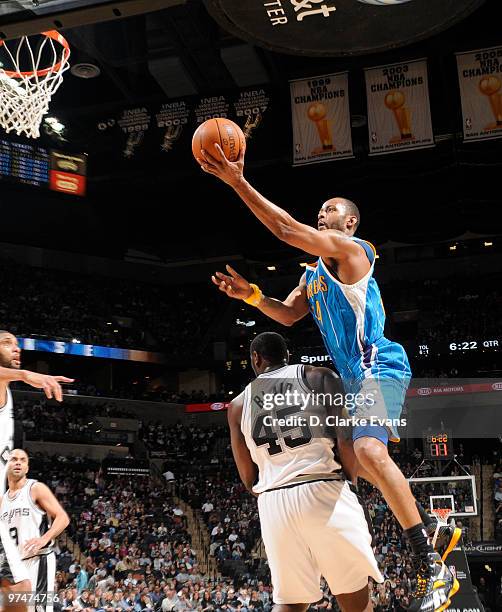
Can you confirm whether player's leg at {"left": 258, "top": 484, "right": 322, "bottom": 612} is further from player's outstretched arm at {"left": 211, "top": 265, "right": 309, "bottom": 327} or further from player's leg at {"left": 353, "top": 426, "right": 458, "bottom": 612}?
player's outstretched arm at {"left": 211, "top": 265, "right": 309, "bottom": 327}

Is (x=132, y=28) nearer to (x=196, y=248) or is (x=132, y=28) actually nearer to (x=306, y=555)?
(x=196, y=248)

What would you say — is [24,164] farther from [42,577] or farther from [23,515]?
[42,577]

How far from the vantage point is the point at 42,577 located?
6309mm

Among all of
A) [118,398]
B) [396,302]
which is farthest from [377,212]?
[118,398]

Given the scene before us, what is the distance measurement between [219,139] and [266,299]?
1.33 meters

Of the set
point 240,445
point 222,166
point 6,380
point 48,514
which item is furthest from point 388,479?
point 48,514

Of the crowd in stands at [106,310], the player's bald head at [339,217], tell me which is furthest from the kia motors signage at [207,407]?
the player's bald head at [339,217]

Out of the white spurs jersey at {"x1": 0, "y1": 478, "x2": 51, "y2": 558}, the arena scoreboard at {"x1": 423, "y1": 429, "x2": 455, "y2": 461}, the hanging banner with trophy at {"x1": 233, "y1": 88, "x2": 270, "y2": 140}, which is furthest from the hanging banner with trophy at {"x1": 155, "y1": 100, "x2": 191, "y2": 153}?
the white spurs jersey at {"x1": 0, "y1": 478, "x2": 51, "y2": 558}

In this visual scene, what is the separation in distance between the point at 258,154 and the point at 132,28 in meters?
4.62

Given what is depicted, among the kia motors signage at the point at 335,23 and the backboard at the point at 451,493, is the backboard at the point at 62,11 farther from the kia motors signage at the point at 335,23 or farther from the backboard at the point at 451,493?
the backboard at the point at 451,493

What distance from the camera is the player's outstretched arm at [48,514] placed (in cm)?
594

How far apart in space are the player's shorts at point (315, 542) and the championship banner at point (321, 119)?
12.6 m

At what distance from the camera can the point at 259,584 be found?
13.9 meters

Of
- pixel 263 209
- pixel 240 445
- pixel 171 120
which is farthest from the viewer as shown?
pixel 171 120
